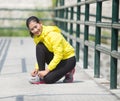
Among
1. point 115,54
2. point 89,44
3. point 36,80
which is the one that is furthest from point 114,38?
point 89,44

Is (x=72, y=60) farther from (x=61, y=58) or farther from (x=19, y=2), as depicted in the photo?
(x=19, y=2)

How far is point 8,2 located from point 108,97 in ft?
62.8

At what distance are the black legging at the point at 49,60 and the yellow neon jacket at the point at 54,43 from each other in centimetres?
7

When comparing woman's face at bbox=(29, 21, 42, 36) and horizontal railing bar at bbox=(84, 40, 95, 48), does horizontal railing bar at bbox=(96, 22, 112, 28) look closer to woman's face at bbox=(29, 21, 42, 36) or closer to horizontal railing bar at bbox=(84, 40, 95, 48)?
horizontal railing bar at bbox=(84, 40, 95, 48)

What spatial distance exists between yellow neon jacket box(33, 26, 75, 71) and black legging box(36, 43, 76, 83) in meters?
0.07

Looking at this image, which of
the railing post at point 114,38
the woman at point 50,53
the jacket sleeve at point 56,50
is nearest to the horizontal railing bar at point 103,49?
the railing post at point 114,38

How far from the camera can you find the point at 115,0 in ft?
19.5

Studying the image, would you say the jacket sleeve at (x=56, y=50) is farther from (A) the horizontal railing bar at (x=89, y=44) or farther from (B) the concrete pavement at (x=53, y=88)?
(A) the horizontal railing bar at (x=89, y=44)

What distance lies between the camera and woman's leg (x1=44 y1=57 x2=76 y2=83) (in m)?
6.49

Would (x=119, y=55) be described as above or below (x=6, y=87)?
above

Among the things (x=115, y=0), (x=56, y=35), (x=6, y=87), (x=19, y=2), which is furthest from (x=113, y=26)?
(x=19, y=2)

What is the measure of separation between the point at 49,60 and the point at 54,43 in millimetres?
346

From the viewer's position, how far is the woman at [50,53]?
636 centimetres

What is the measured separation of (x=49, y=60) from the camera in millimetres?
6648
